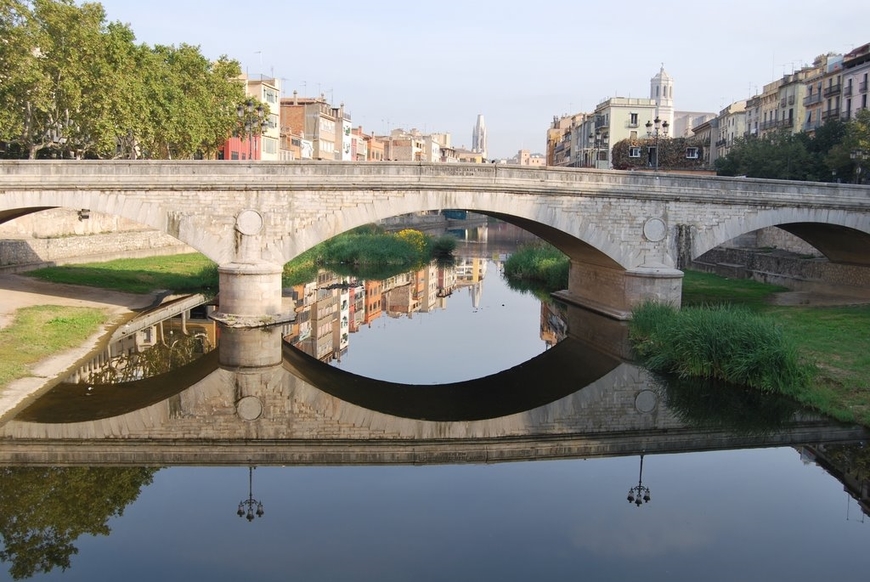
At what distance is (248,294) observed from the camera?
84.5 ft

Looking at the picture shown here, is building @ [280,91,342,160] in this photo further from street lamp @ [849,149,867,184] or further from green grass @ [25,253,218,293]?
street lamp @ [849,149,867,184]

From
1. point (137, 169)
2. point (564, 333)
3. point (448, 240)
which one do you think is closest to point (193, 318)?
point (137, 169)

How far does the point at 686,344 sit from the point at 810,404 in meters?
3.63

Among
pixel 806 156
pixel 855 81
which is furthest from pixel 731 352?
pixel 855 81

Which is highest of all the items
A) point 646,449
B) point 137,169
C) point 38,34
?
point 38,34

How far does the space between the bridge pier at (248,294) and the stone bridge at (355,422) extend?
3936mm

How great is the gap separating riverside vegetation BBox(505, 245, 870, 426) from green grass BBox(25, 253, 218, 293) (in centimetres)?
1885

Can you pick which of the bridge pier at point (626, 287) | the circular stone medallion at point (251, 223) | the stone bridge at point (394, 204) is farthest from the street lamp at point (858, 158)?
the circular stone medallion at point (251, 223)

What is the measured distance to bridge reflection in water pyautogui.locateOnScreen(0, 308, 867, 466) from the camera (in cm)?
1463

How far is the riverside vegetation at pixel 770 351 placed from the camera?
59.8ft

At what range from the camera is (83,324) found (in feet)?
78.5

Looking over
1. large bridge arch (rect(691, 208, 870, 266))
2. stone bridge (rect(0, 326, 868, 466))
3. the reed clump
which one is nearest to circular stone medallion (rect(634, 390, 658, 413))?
stone bridge (rect(0, 326, 868, 466))

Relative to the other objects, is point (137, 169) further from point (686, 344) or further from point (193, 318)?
point (686, 344)

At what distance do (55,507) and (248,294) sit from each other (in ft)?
46.6
